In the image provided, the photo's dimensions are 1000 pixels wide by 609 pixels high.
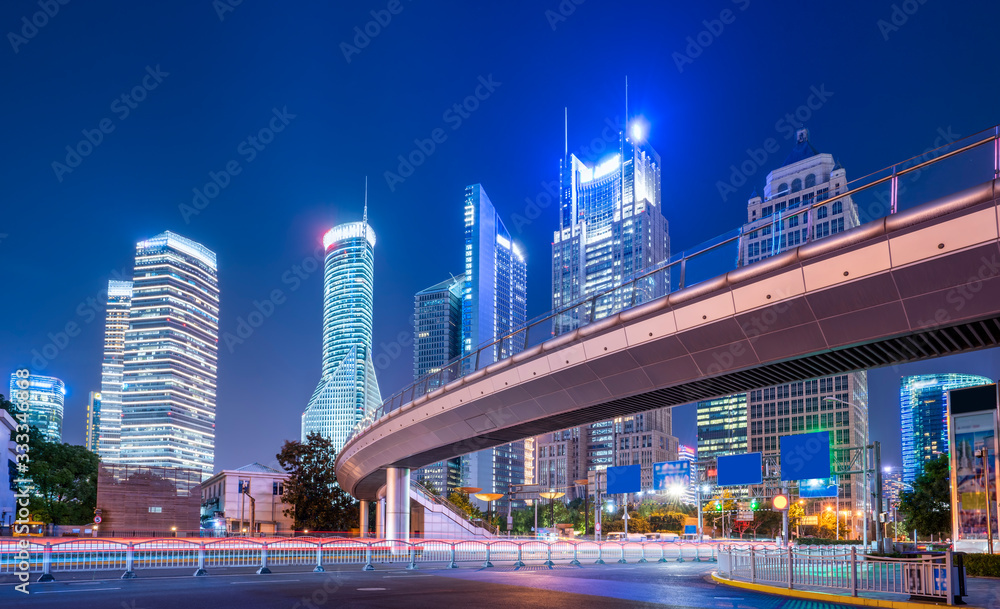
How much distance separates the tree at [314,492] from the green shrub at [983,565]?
162 feet

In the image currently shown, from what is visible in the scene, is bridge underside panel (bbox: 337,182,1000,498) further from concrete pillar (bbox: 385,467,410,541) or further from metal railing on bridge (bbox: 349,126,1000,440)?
concrete pillar (bbox: 385,467,410,541)

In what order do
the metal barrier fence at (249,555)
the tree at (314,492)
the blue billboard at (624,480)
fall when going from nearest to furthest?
1. the metal barrier fence at (249,555)
2. the blue billboard at (624,480)
3. the tree at (314,492)

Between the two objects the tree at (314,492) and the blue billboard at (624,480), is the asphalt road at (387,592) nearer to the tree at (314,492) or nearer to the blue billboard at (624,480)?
the blue billboard at (624,480)

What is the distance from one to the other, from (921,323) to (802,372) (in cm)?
488

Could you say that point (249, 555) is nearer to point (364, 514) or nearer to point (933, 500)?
point (364, 514)

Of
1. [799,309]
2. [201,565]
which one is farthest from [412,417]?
[799,309]

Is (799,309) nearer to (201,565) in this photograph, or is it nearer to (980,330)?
(980,330)

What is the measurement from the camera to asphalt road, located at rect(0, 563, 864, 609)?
15263 millimetres

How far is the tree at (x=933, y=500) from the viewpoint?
185 ft

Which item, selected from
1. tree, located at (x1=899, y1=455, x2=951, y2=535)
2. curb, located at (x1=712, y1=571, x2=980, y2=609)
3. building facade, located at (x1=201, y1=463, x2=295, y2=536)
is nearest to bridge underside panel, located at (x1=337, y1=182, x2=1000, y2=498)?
curb, located at (x1=712, y1=571, x2=980, y2=609)

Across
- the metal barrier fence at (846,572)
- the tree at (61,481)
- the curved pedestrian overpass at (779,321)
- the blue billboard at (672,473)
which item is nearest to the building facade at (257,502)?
the tree at (61,481)

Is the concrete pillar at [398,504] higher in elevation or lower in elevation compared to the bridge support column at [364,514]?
higher

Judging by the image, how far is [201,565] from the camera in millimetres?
23609

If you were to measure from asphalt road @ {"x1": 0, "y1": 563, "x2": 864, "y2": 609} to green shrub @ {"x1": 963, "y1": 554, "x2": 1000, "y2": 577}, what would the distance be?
412 inches
